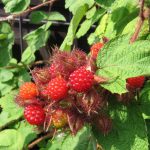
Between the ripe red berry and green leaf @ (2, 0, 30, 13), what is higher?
the ripe red berry

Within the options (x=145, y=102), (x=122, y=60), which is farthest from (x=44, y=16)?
(x=122, y=60)

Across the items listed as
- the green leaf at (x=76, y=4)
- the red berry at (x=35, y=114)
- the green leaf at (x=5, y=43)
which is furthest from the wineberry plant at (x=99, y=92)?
the green leaf at (x=5, y=43)

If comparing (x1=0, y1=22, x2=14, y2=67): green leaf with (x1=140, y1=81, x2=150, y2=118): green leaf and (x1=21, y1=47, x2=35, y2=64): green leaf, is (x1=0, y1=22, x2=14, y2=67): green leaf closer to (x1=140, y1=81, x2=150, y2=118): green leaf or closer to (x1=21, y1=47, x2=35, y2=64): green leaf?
(x1=21, y1=47, x2=35, y2=64): green leaf

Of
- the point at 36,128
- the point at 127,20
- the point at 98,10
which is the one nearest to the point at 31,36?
the point at 98,10

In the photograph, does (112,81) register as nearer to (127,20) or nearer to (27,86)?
(27,86)

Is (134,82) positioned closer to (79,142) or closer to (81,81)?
(81,81)

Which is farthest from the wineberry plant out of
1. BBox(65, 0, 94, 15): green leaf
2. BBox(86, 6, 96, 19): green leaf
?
BBox(86, 6, 96, 19): green leaf
